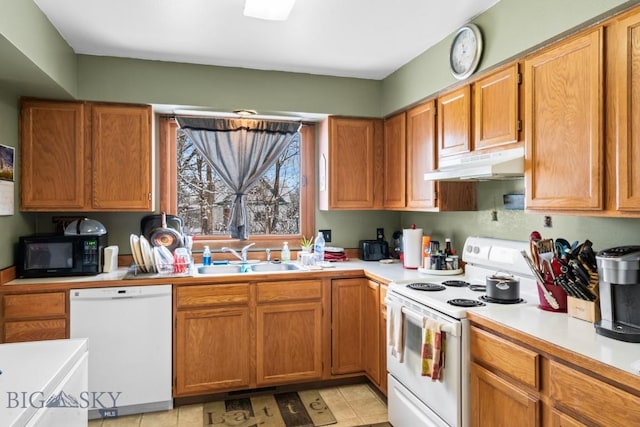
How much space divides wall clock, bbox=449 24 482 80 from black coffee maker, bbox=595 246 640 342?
131cm

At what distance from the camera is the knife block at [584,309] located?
178cm

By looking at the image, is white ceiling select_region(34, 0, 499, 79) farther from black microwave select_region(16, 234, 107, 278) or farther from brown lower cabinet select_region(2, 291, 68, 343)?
brown lower cabinet select_region(2, 291, 68, 343)

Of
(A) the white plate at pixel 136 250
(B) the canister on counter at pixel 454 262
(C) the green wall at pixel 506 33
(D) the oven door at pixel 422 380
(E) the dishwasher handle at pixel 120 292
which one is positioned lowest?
(D) the oven door at pixel 422 380

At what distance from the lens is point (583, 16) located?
5.84 ft

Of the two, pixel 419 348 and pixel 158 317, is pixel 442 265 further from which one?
pixel 158 317

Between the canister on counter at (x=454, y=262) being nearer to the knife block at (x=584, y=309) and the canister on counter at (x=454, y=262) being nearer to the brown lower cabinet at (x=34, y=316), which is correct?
the knife block at (x=584, y=309)

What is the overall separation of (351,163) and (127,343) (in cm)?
212

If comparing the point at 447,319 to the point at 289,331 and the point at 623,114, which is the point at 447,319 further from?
the point at 289,331

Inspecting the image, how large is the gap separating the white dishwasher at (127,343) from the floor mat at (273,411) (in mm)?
369

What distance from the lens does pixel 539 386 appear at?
1626mm

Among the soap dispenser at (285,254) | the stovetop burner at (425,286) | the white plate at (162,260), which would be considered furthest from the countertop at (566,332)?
the soap dispenser at (285,254)

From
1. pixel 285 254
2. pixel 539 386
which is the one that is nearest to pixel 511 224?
pixel 539 386

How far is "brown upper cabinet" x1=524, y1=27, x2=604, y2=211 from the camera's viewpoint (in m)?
1.76

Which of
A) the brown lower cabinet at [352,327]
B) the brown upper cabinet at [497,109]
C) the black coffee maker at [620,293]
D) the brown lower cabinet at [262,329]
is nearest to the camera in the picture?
the black coffee maker at [620,293]
